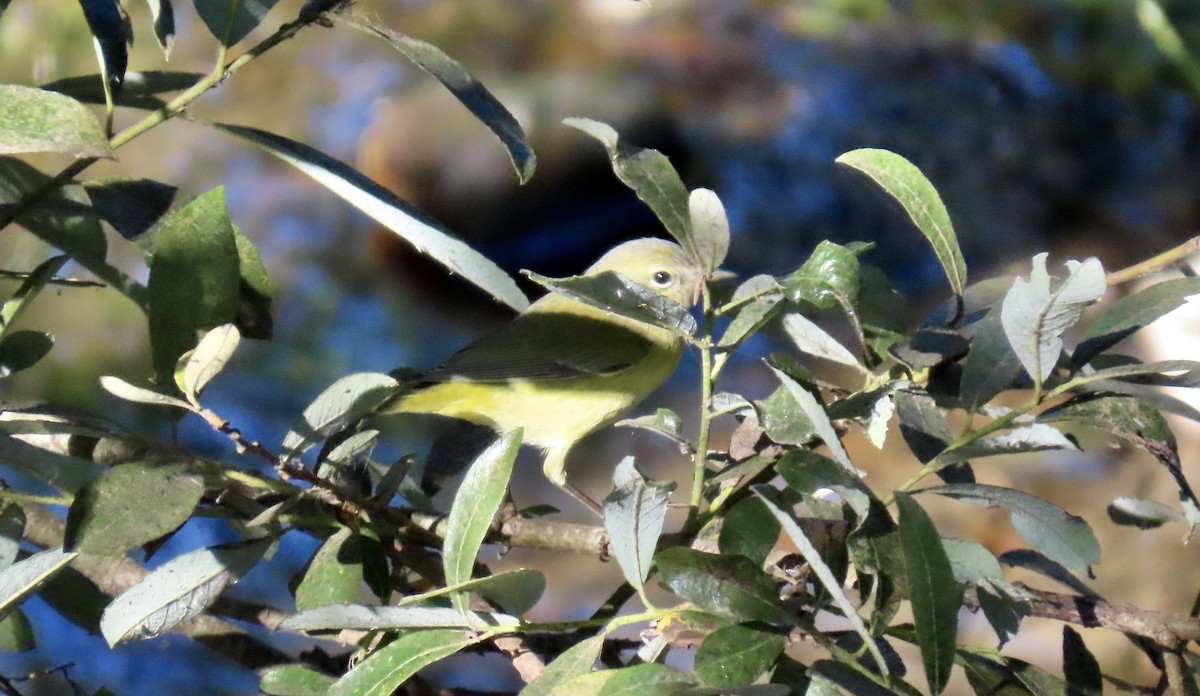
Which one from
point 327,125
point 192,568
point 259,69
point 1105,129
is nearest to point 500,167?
point 327,125

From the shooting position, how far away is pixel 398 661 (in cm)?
48

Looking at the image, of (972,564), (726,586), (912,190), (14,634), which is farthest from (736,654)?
(14,634)

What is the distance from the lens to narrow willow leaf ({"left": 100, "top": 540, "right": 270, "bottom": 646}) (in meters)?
0.48

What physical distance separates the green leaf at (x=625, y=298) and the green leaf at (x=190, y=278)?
0.22 m

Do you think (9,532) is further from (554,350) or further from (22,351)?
(554,350)

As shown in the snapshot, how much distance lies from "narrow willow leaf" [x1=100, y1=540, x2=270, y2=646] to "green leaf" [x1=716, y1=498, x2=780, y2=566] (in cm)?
24

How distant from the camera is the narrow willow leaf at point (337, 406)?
0.57m

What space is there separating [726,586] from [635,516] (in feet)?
0.18

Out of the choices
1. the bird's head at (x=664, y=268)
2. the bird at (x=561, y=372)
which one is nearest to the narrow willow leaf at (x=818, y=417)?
the bird at (x=561, y=372)

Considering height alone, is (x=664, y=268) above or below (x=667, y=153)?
above

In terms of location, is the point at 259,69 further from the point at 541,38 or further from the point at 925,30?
the point at 925,30

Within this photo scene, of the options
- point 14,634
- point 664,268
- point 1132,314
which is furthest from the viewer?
point 664,268

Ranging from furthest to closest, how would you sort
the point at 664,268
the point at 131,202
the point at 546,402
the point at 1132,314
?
the point at 664,268 < the point at 546,402 < the point at 131,202 < the point at 1132,314

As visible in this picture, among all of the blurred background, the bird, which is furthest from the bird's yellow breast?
the blurred background
